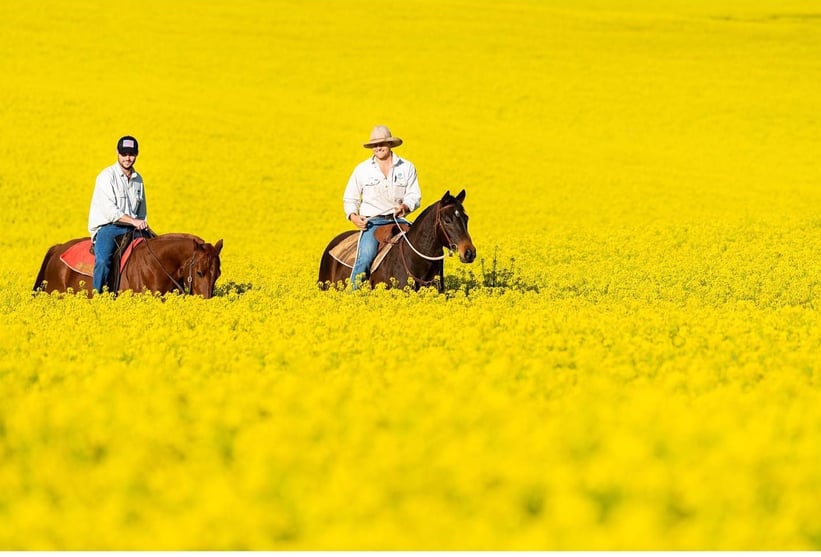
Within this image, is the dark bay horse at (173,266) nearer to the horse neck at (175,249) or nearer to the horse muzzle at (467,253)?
the horse neck at (175,249)

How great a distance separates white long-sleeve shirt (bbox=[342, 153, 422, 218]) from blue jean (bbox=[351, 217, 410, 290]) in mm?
125

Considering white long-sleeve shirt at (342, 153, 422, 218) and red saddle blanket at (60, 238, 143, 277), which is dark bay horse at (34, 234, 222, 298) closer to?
red saddle blanket at (60, 238, 143, 277)

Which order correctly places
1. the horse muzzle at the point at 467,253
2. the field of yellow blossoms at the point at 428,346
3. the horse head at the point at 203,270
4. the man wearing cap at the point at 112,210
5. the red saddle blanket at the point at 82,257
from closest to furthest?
the field of yellow blossoms at the point at 428,346 < the horse muzzle at the point at 467,253 < the horse head at the point at 203,270 < the man wearing cap at the point at 112,210 < the red saddle blanket at the point at 82,257

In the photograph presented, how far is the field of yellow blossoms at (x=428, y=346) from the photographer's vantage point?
14.3 feet

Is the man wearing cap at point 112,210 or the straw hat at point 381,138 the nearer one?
the straw hat at point 381,138

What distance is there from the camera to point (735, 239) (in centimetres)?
2294

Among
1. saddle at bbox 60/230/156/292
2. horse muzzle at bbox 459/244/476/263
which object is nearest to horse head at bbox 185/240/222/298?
saddle at bbox 60/230/156/292

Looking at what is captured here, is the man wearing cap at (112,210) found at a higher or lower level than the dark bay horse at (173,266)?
higher

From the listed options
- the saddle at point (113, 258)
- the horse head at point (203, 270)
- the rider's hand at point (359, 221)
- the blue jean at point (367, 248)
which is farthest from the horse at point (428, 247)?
the saddle at point (113, 258)

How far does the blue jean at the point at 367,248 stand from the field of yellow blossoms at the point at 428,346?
0.78m

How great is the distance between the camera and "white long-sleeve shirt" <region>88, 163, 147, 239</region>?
40.8 ft

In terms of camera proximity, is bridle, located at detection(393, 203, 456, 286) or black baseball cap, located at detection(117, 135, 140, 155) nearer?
bridle, located at detection(393, 203, 456, 286)

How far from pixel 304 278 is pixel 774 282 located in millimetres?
7194

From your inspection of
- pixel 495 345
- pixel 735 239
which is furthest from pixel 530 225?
pixel 495 345
